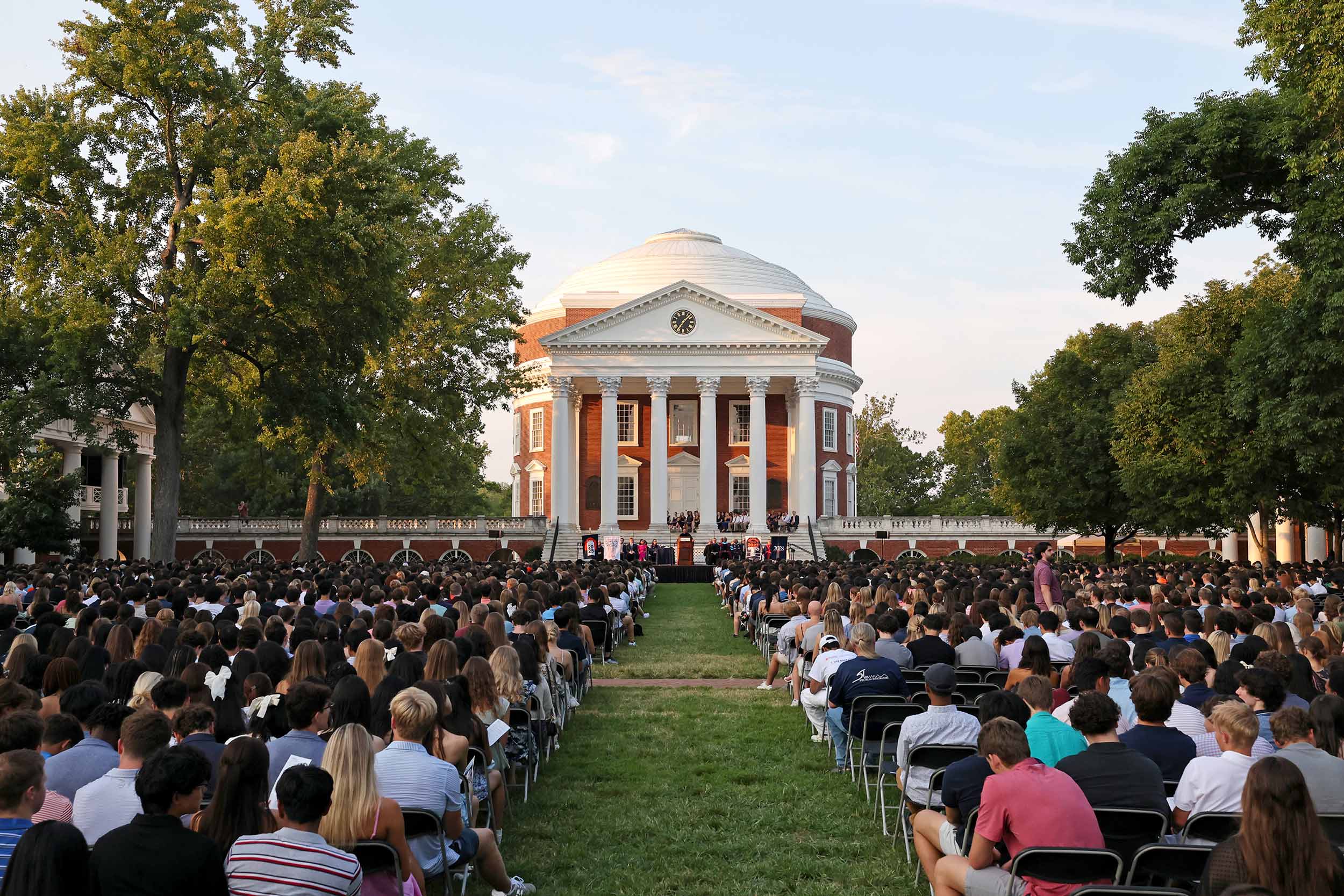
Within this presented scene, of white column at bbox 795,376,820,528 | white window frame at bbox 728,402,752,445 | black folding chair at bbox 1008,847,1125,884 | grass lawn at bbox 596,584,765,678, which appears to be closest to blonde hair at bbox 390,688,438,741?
black folding chair at bbox 1008,847,1125,884

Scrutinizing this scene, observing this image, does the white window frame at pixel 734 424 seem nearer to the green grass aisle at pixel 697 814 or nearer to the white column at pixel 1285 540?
the white column at pixel 1285 540

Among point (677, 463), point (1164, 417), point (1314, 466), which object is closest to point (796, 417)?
point (677, 463)

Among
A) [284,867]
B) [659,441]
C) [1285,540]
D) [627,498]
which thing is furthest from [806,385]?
[284,867]

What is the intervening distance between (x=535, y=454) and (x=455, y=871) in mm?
60759

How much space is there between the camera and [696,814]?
34.3 feet

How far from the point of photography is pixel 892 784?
11.9m

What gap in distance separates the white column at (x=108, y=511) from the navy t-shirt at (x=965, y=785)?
45.9 m

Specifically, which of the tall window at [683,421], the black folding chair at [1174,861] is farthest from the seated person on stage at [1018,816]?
the tall window at [683,421]

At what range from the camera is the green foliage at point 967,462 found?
85.4 m

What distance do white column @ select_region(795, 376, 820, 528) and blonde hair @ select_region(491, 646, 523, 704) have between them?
1930 inches

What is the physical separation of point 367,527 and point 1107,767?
55599mm

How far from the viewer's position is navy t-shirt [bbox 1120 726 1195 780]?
24.6 ft

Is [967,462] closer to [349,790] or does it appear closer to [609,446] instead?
[609,446]

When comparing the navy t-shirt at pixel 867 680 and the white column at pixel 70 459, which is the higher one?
the white column at pixel 70 459
